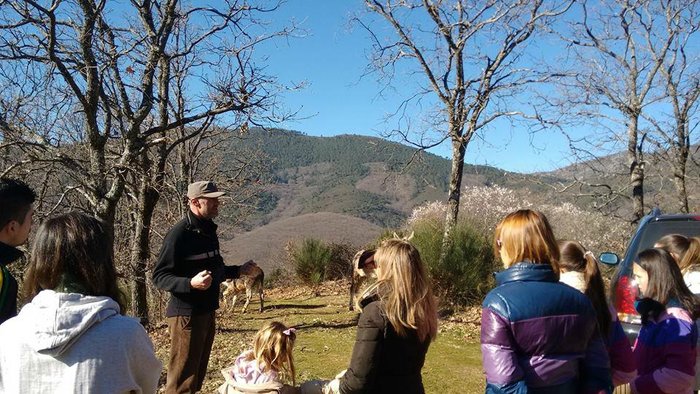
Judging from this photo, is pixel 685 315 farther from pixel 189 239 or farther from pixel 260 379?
pixel 189 239

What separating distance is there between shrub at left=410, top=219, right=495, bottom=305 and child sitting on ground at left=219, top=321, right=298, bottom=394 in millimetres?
6169

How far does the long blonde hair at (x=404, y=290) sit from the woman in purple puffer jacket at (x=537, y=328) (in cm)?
42

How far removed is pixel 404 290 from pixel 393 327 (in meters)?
0.18

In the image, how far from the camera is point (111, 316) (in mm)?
1758

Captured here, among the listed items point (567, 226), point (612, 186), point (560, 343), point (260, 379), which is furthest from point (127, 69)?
point (567, 226)

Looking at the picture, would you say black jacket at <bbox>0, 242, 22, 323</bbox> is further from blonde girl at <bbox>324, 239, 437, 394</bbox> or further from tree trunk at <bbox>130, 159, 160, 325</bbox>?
tree trunk at <bbox>130, 159, 160, 325</bbox>

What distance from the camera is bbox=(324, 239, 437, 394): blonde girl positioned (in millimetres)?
2535

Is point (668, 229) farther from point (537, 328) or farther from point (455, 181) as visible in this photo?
point (455, 181)

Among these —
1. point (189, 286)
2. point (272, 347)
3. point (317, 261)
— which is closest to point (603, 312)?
point (272, 347)

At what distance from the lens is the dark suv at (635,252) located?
452cm

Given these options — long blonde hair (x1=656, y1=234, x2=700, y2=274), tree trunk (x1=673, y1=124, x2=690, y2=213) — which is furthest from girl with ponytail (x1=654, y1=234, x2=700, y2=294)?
tree trunk (x1=673, y1=124, x2=690, y2=213)

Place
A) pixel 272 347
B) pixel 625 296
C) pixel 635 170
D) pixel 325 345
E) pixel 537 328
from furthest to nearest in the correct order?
pixel 635 170, pixel 325 345, pixel 625 296, pixel 272 347, pixel 537 328

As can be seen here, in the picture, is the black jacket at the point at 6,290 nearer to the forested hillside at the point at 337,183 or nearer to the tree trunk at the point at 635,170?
the tree trunk at the point at 635,170

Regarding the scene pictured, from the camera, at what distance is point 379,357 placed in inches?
100
